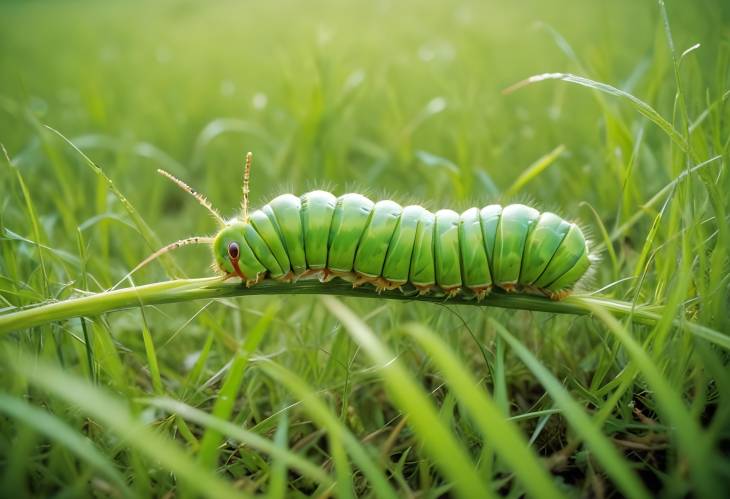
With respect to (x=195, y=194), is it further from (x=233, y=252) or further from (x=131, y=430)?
(x=131, y=430)

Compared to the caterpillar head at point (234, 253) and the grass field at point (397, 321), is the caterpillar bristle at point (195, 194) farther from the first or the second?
the grass field at point (397, 321)

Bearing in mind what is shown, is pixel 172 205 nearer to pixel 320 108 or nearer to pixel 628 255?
pixel 320 108

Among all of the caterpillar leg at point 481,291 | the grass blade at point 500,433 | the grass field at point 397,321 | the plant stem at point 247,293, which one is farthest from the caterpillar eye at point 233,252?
the grass blade at point 500,433

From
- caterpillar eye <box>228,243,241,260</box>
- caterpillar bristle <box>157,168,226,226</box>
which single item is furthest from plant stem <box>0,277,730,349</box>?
caterpillar bristle <box>157,168,226,226</box>

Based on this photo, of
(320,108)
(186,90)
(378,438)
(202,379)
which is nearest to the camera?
(378,438)

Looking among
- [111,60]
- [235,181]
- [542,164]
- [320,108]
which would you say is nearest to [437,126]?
[320,108]

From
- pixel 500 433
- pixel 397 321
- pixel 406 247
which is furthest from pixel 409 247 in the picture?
pixel 500 433
